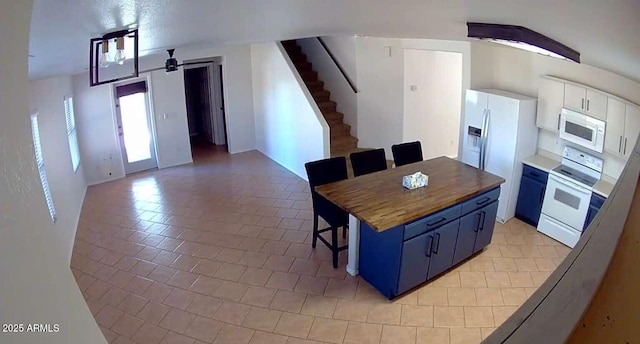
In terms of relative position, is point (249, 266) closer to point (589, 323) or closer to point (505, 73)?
point (505, 73)

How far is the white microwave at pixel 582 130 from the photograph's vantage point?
5.27 m

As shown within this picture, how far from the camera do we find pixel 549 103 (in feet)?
19.2

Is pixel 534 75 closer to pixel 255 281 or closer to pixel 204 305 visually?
pixel 255 281

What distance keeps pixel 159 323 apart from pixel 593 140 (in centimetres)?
516

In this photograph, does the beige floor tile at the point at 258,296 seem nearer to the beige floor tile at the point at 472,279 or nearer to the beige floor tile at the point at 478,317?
the beige floor tile at the point at 478,317

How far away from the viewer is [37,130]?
16.9ft

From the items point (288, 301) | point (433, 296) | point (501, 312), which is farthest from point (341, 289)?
point (501, 312)

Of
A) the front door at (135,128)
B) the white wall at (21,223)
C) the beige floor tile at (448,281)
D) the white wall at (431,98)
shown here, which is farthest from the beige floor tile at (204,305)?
the front door at (135,128)

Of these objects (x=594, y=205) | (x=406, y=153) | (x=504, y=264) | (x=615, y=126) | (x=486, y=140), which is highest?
(x=615, y=126)

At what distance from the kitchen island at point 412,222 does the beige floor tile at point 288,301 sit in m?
0.73

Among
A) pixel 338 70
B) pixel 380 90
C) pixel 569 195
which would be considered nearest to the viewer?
pixel 569 195

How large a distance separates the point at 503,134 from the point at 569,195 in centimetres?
113

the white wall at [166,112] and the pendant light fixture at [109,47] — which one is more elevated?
the pendant light fixture at [109,47]

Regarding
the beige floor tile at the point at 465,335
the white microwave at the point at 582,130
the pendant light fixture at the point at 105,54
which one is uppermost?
the pendant light fixture at the point at 105,54
